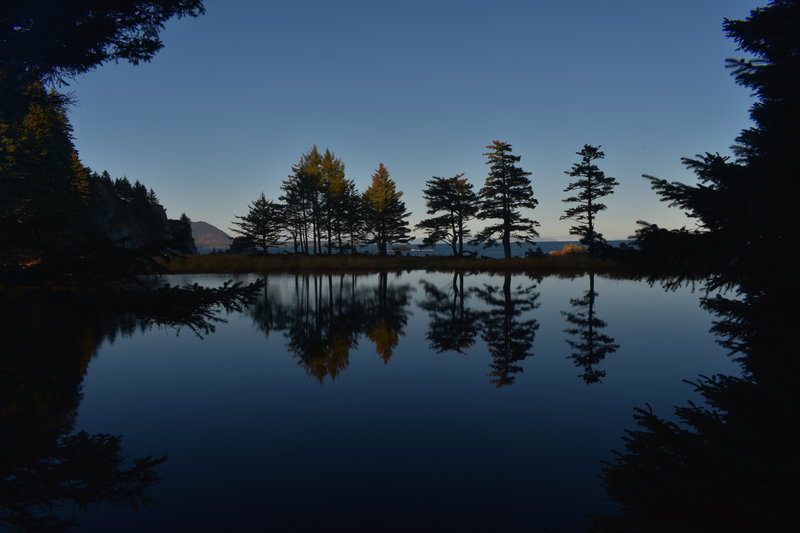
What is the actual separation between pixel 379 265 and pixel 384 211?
36.2 feet

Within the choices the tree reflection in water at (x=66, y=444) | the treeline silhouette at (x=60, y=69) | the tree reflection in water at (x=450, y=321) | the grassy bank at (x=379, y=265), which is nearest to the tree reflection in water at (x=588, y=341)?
the tree reflection in water at (x=450, y=321)

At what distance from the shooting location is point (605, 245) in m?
5.52

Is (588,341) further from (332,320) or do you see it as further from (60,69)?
(60,69)

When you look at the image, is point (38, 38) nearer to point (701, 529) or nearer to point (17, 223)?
point (17, 223)

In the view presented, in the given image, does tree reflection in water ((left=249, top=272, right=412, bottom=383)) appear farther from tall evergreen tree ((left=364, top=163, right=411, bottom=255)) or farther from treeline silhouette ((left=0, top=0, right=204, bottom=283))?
tall evergreen tree ((left=364, top=163, right=411, bottom=255))

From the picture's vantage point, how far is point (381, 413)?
269 inches

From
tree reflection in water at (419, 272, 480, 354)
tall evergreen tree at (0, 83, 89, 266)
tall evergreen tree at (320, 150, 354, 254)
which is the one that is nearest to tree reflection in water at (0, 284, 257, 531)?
tree reflection in water at (419, 272, 480, 354)

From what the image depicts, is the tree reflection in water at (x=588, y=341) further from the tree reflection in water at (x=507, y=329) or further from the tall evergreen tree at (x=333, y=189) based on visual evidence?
the tall evergreen tree at (x=333, y=189)

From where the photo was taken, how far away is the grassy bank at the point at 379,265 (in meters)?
36.8

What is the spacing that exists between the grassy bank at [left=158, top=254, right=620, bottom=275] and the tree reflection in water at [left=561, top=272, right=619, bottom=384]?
20.0 m

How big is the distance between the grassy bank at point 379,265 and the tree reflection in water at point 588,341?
2001cm

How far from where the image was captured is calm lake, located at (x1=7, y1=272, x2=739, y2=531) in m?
4.27

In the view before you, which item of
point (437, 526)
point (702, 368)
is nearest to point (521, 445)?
point (437, 526)

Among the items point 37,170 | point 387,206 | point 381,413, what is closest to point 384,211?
point 387,206
